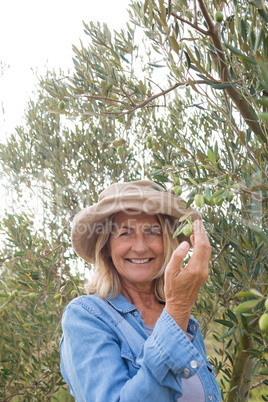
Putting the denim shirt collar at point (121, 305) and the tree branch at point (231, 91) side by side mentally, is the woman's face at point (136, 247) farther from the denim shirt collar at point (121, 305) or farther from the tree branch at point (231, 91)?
the tree branch at point (231, 91)

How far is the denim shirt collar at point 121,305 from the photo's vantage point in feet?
6.65

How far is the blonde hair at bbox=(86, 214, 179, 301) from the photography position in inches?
88.8

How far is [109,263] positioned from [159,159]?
2.29 ft

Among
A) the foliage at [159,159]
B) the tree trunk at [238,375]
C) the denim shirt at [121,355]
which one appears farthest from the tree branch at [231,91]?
the tree trunk at [238,375]

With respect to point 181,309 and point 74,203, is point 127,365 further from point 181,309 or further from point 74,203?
point 74,203

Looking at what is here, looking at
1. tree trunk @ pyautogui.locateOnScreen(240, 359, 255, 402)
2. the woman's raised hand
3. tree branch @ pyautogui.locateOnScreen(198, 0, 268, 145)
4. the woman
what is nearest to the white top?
the woman

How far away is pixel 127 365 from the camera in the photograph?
5.73 feet

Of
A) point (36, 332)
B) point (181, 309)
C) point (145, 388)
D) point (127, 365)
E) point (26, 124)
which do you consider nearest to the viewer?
point (145, 388)

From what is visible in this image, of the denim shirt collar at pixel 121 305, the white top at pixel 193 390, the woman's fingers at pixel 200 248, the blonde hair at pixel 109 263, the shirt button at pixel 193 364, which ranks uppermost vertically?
the woman's fingers at pixel 200 248

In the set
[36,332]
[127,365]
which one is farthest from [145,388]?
[36,332]

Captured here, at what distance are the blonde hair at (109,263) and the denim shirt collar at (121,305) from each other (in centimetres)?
8

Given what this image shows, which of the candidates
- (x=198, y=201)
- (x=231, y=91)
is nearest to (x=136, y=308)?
(x=198, y=201)

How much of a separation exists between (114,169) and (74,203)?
59cm

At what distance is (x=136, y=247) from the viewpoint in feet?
7.36
